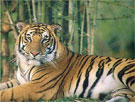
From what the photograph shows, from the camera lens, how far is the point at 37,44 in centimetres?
580

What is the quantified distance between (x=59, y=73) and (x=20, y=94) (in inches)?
29.1

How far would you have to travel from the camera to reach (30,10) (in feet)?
25.7

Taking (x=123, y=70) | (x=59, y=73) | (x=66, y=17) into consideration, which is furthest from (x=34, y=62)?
(x=66, y=17)

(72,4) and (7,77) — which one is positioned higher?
(72,4)

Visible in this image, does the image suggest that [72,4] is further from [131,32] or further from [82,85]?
[131,32]

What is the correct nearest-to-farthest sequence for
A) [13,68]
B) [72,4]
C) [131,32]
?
1. [72,4]
2. [13,68]
3. [131,32]

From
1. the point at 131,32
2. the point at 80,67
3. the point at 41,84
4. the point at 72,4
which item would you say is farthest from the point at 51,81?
the point at 131,32

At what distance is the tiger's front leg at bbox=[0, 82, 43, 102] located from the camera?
544cm

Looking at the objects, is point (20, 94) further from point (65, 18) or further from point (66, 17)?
point (65, 18)

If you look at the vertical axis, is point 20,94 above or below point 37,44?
below

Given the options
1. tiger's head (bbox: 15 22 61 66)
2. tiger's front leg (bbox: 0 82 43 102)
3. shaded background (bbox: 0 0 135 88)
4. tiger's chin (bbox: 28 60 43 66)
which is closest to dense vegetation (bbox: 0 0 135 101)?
shaded background (bbox: 0 0 135 88)

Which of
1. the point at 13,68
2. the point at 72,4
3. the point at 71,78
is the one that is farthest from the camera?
the point at 13,68

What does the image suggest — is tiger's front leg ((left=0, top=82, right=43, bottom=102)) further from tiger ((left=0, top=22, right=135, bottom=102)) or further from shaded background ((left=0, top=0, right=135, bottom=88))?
shaded background ((left=0, top=0, right=135, bottom=88))

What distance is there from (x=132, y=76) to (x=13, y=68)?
3666mm
